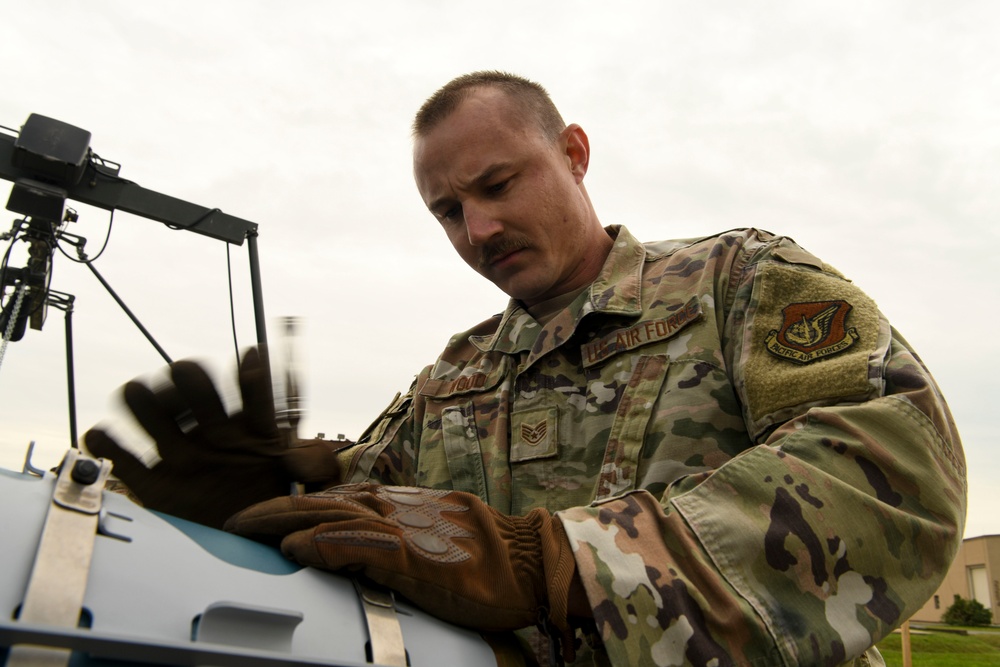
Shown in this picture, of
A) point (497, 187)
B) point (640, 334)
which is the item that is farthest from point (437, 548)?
point (497, 187)

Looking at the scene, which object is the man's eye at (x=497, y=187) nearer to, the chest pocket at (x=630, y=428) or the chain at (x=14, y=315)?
the chest pocket at (x=630, y=428)

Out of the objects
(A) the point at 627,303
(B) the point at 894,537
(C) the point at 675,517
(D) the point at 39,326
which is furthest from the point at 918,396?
(D) the point at 39,326

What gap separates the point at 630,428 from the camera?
6.00 ft

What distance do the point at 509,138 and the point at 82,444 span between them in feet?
4.87

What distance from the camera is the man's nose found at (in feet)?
7.39

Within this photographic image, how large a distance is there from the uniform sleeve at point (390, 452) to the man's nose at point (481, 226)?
0.55 metres

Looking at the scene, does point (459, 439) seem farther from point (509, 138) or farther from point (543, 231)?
point (509, 138)

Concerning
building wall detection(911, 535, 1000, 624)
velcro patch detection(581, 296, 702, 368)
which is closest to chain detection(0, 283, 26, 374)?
velcro patch detection(581, 296, 702, 368)

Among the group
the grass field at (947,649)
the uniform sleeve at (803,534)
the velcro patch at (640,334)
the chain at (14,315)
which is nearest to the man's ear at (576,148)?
the velcro patch at (640,334)

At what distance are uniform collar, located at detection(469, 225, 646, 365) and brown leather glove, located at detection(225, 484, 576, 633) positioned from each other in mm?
921

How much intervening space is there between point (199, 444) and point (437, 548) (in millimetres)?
444

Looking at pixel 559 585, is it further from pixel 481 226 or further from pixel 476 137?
pixel 476 137

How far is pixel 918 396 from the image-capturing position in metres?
1.41

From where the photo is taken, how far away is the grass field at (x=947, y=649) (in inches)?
486
